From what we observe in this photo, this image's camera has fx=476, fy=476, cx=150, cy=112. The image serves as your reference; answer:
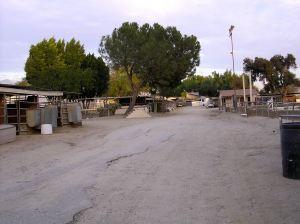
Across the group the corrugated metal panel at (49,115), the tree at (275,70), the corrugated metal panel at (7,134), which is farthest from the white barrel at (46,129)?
the tree at (275,70)

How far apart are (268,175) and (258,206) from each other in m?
2.88

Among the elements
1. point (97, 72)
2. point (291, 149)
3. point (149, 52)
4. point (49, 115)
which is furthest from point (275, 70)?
point (291, 149)

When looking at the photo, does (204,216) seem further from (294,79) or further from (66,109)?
(294,79)

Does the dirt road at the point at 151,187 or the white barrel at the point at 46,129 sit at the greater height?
the white barrel at the point at 46,129

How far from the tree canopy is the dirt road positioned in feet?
165

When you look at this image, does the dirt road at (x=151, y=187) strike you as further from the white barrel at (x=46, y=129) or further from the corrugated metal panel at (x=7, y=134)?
the white barrel at (x=46, y=129)

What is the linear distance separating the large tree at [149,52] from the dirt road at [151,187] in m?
41.5

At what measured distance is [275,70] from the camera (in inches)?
3509

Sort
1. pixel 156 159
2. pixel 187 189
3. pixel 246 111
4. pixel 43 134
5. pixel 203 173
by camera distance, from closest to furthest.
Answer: pixel 187 189 → pixel 203 173 → pixel 156 159 → pixel 43 134 → pixel 246 111

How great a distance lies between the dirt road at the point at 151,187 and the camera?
6.97 meters

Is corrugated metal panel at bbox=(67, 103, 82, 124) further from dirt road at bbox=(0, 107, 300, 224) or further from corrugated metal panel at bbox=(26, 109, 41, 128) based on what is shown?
dirt road at bbox=(0, 107, 300, 224)

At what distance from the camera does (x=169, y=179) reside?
9953mm

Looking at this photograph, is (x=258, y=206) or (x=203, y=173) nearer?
(x=258, y=206)

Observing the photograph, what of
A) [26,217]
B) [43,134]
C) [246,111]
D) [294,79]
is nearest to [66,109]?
[43,134]
